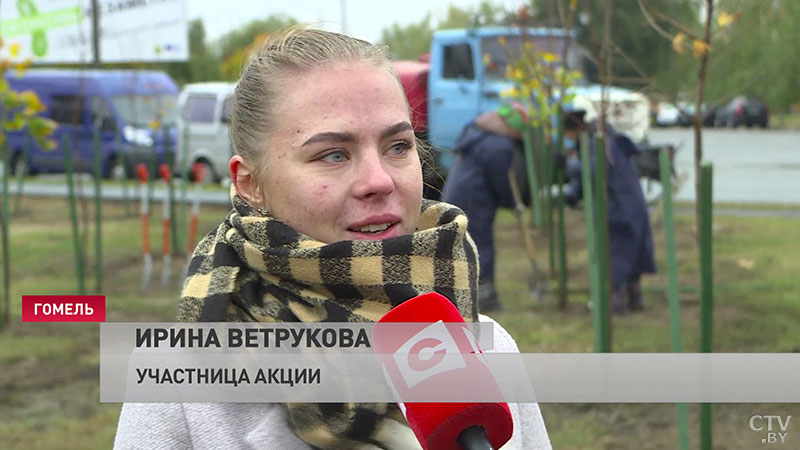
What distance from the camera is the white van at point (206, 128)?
18.2 metres

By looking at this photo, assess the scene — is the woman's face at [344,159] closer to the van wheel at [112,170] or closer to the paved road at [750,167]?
the paved road at [750,167]

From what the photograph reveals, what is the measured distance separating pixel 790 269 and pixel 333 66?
291 inches

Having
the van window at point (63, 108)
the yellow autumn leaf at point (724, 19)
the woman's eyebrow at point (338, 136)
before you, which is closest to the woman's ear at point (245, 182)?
the woman's eyebrow at point (338, 136)

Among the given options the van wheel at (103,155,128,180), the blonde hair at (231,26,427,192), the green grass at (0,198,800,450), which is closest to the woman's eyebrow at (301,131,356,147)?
the blonde hair at (231,26,427,192)

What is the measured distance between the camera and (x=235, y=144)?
1688 millimetres

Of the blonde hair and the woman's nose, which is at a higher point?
the blonde hair

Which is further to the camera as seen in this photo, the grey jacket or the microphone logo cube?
the grey jacket

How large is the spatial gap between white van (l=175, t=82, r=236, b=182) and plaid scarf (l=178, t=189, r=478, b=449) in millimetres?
16224

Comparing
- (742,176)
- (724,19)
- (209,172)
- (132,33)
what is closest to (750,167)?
(742,176)

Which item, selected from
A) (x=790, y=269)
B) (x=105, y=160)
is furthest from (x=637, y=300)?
(x=105, y=160)

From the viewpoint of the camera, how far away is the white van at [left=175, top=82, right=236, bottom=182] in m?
18.2

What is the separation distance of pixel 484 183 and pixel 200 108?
12382mm

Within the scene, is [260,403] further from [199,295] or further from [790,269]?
[790,269]

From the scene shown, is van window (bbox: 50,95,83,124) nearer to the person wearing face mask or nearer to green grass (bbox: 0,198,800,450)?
green grass (bbox: 0,198,800,450)
